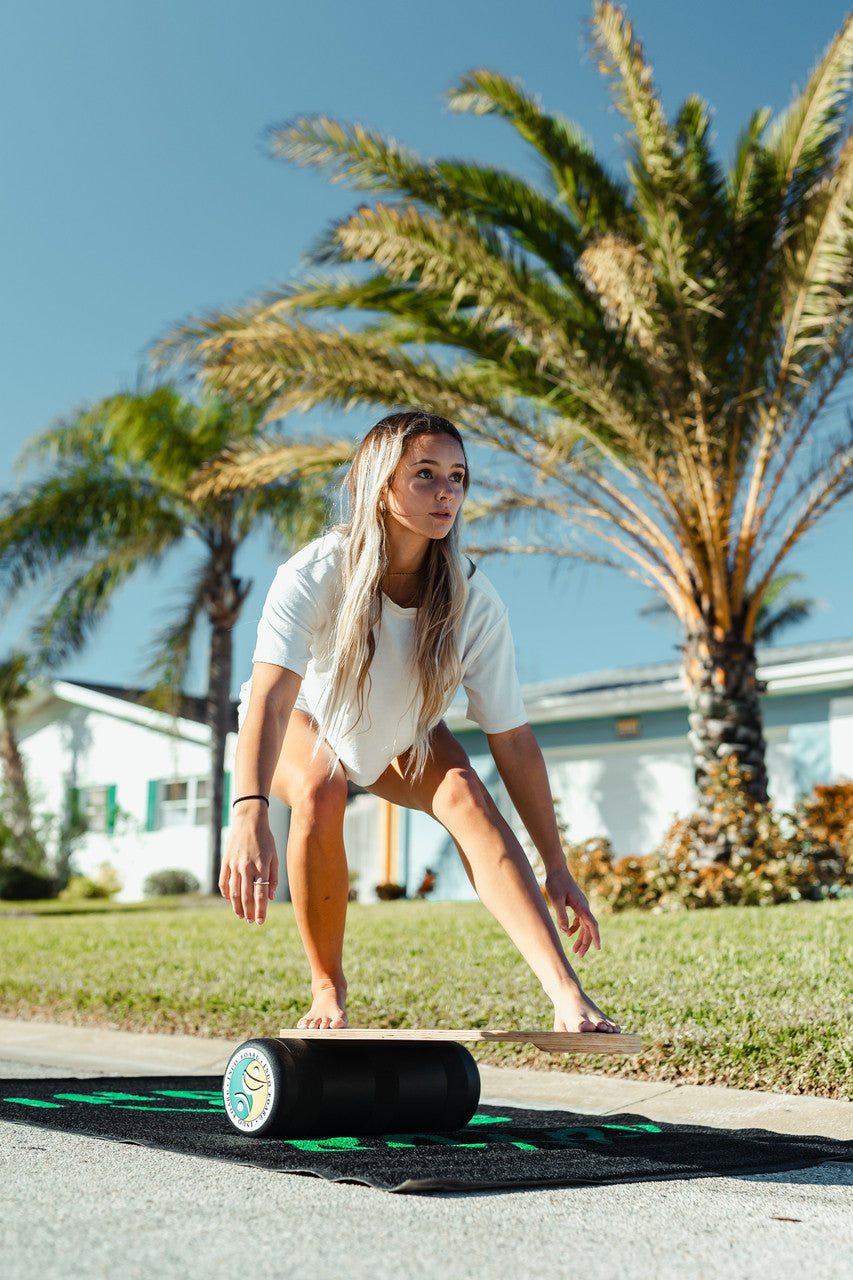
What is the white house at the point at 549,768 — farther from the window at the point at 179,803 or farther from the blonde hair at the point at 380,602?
the blonde hair at the point at 380,602

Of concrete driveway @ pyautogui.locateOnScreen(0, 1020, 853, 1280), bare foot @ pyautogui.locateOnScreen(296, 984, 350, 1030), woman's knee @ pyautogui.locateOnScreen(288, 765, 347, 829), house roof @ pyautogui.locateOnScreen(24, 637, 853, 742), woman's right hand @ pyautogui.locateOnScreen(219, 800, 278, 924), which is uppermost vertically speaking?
house roof @ pyautogui.locateOnScreen(24, 637, 853, 742)

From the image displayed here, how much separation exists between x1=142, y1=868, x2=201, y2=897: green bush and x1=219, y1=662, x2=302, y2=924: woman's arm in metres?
19.6

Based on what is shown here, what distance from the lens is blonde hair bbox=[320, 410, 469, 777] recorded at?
123 inches

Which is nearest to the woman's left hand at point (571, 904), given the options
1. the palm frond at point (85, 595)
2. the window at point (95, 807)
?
the palm frond at point (85, 595)

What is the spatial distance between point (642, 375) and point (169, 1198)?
28.8 ft

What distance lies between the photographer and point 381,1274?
174cm

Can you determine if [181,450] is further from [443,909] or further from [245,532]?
[443,909]

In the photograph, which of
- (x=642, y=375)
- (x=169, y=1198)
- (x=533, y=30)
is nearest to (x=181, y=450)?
(x=533, y=30)

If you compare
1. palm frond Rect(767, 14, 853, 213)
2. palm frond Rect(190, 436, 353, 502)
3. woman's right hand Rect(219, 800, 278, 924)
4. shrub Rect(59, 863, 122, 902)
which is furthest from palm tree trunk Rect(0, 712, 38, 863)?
woman's right hand Rect(219, 800, 278, 924)

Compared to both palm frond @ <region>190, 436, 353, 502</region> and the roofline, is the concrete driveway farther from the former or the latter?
the roofline

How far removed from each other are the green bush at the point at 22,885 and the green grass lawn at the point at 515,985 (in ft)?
44.2

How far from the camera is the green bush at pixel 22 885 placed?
21.5 m

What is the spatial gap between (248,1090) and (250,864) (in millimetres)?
667

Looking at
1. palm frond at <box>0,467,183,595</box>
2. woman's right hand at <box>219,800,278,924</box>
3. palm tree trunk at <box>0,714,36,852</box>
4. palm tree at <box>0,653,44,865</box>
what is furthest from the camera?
palm tree trunk at <box>0,714,36,852</box>
